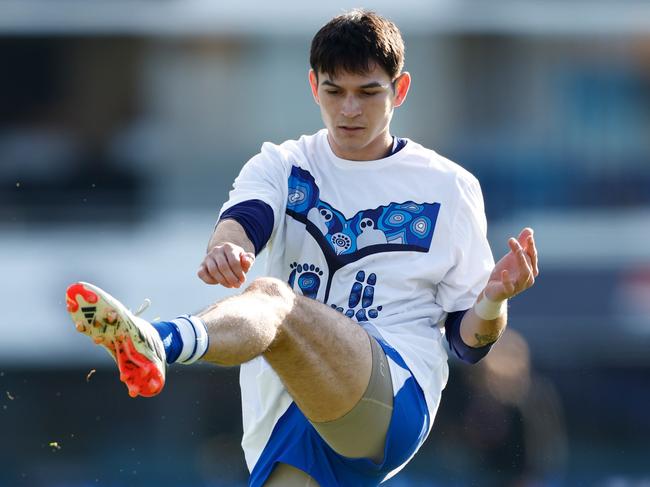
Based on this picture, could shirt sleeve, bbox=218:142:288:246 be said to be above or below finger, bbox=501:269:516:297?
above

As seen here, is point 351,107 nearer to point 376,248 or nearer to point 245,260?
point 376,248

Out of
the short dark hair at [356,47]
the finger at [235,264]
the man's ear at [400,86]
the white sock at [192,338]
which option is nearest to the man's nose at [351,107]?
the short dark hair at [356,47]

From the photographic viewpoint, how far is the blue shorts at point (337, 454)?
5.30 m

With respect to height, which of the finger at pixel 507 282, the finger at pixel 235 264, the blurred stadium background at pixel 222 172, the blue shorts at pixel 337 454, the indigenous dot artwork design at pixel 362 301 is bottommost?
the blurred stadium background at pixel 222 172

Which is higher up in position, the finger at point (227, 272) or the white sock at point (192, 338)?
the finger at point (227, 272)

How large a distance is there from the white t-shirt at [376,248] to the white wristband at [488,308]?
0.14 metres

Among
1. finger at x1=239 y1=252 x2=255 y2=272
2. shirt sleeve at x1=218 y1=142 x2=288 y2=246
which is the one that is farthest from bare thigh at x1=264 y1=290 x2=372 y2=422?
shirt sleeve at x1=218 y1=142 x2=288 y2=246

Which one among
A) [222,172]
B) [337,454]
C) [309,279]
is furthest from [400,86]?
[222,172]

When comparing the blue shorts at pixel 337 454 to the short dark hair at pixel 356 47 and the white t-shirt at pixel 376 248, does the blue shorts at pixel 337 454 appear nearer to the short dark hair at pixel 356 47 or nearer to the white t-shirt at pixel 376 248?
the white t-shirt at pixel 376 248

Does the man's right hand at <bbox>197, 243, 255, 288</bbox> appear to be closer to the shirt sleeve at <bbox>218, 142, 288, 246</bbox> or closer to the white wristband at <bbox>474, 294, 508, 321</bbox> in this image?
the shirt sleeve at <bbox>218, 142, 288, 246</bbox>

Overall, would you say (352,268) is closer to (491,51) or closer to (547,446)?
(547,446)

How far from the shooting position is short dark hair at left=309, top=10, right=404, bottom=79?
17.6 ft

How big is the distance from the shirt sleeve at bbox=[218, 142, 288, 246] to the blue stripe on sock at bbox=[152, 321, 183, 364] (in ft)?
2.85

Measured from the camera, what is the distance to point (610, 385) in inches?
595
